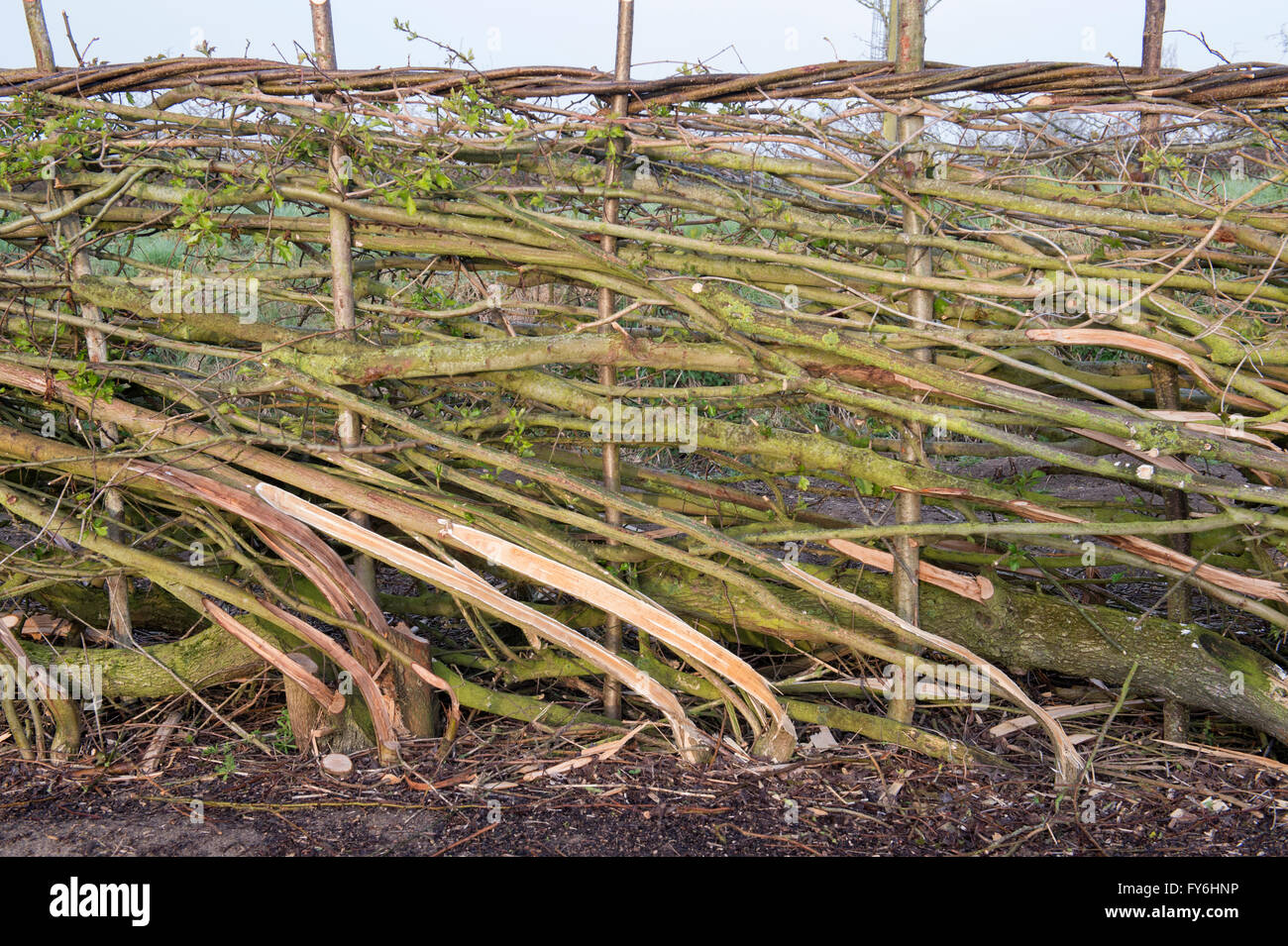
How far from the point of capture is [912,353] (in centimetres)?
317

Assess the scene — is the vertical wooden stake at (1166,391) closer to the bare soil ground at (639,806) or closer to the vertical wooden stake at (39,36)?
the bare soil ground at (639,806)

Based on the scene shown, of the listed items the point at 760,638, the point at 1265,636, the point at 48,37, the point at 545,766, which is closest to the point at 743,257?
the point at 760,638

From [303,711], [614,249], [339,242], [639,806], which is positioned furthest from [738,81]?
[303,711]

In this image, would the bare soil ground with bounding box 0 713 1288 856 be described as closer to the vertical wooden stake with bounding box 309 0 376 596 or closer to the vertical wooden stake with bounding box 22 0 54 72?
the vertical wooden stake with bounding box 309 0 376 596

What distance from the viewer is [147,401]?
3691mm

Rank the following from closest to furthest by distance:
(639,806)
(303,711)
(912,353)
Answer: (639,806), (912,353), (303,711)

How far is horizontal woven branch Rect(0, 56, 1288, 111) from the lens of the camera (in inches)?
114

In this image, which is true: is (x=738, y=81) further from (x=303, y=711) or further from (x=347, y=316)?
(x=303, y=711)

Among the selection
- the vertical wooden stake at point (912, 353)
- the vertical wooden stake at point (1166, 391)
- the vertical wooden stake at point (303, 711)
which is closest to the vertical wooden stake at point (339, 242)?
the vertical wooden stake at point (303, 711)

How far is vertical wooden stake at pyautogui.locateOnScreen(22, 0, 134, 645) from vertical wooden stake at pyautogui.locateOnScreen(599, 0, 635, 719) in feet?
5.58

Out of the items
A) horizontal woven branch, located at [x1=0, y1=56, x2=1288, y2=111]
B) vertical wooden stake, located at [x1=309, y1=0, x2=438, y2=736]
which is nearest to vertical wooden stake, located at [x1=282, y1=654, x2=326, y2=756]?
vertical wooden stake, located at [x1=309, y1=0, x2=438, y2=736]

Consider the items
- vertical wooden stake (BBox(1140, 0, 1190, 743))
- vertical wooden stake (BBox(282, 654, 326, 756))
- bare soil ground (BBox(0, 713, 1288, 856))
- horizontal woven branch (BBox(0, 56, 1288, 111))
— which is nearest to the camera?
bare soil ground (BBox(0, 713, 1288, 856))

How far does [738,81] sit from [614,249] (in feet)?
2.07
